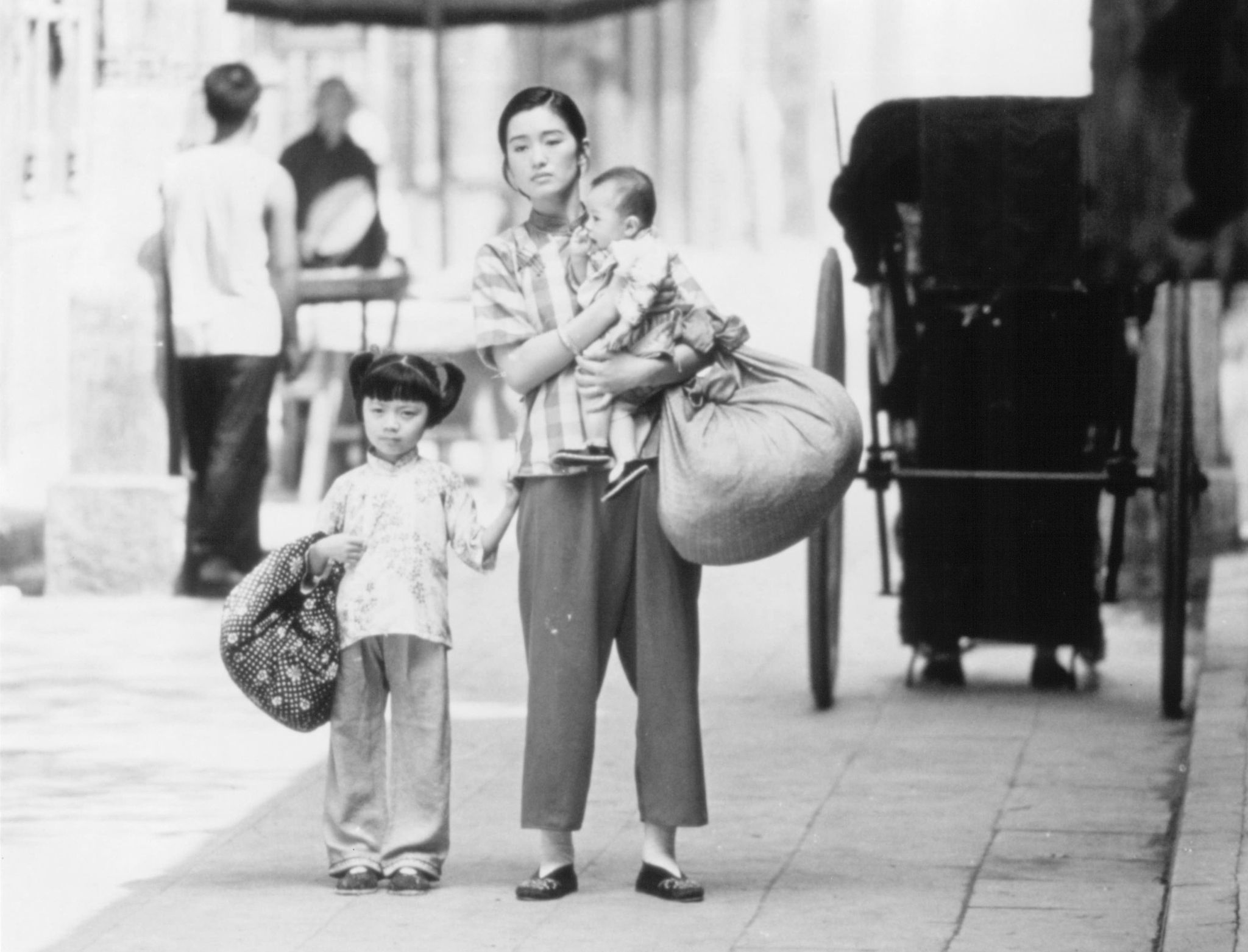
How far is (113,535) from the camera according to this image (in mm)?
10039

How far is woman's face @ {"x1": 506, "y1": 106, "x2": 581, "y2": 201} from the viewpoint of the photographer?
5262 mm

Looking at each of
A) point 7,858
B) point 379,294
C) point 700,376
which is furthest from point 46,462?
point 700,376

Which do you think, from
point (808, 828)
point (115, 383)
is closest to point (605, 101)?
point (115, 383)

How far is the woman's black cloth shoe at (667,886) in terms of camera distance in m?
5.34

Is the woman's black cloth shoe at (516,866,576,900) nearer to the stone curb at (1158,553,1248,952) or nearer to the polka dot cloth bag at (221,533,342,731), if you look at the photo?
the polka dot cloth bag at (221,533,342,731)

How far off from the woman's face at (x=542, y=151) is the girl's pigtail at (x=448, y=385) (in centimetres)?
41

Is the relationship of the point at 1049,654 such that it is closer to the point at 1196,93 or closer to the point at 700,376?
the point at 700,376

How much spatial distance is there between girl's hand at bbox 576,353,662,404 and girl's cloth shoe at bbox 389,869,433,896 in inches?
42.4

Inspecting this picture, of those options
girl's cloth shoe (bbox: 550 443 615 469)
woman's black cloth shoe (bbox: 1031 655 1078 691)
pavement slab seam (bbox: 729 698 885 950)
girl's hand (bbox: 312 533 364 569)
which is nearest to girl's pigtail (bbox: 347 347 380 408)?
girl's hand (bbox: 312 533 364 569)

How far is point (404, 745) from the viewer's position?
5359 mm

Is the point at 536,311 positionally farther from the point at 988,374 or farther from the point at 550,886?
the point at 988,374

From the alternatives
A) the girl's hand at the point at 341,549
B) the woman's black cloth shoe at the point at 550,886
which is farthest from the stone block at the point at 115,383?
the woman's black cloth shoe at the point at 550,886

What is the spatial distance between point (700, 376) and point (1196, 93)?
2487 millimetres

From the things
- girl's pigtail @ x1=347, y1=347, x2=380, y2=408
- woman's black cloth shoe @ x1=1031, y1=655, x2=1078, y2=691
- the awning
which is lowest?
woman's black cloth shoe @ x1=1031, y1=655, x2=1078, y2=691
